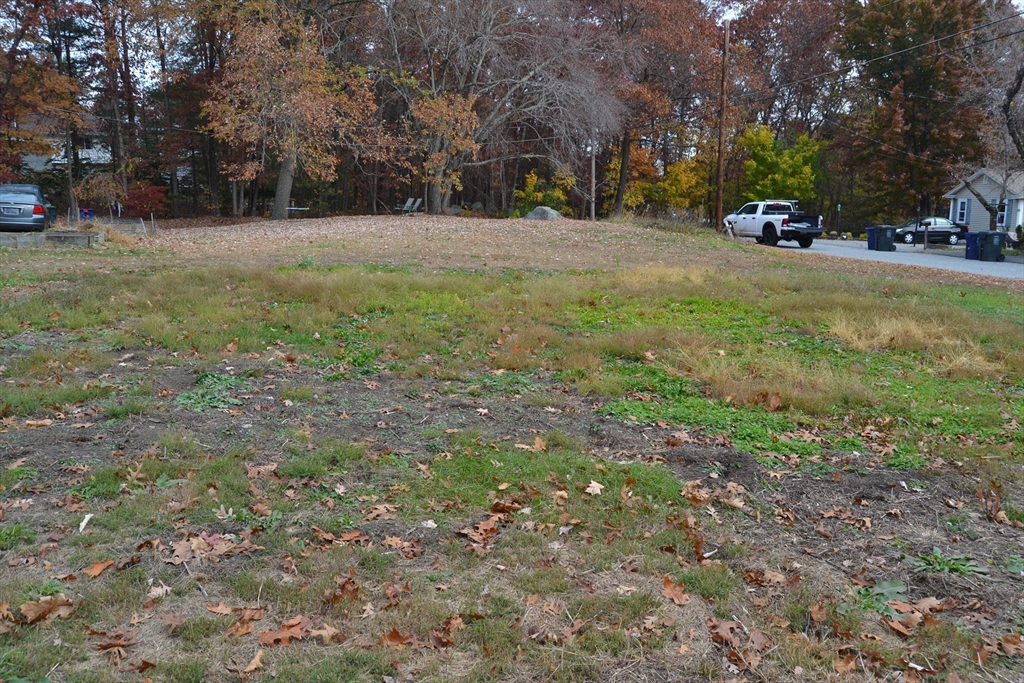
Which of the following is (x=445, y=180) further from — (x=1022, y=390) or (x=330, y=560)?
(x=330, y=560)

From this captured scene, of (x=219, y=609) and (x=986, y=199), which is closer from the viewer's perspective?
(x=219, y=609)

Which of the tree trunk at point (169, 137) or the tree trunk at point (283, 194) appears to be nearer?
the tree trunk at point (283, 194)

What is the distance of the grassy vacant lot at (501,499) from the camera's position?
3.68 metres

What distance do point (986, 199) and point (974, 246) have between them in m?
22.1

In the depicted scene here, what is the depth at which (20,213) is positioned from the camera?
20.0 meters

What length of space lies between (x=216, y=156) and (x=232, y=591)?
133 feet

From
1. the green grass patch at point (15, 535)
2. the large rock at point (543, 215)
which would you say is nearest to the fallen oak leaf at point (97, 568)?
the green grass patch at point (15, 535)

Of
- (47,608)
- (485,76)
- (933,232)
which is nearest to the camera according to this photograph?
(47,608)

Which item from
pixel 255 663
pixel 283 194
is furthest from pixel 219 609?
pixel 283 194

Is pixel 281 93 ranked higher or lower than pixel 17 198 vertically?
higher

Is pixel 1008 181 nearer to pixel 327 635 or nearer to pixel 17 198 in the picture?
pixel 17 198

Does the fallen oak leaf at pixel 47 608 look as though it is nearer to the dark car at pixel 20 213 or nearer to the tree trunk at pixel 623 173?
the dark car at pixel 20 213

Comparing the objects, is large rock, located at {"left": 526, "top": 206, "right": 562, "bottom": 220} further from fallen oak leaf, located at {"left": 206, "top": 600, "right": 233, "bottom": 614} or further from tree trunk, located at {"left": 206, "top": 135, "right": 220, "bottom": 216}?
fallen oak leaf, located at {"left": 206, "top": 600, "right": 233, "bottom": 614}

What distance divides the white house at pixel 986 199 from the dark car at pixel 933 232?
1843 mm
